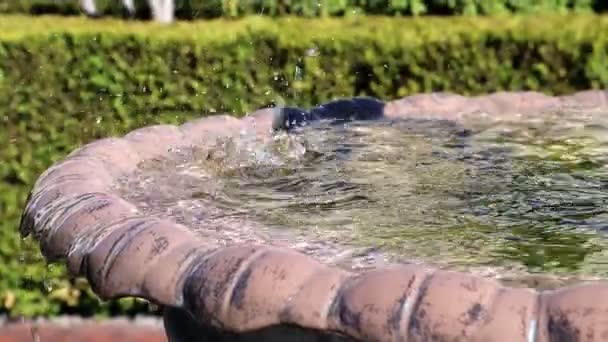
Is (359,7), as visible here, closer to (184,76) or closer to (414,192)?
(184,76)

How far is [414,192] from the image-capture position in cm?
254

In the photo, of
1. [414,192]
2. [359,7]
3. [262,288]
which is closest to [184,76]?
[359,7]

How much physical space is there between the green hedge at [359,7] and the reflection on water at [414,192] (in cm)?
278

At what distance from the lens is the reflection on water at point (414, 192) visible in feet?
6.50

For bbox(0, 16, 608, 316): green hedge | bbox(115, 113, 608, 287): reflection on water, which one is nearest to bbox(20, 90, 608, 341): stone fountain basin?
bbox(115, 113, 608, 287): reflection on water

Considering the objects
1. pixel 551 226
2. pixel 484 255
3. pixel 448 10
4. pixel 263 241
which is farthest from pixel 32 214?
pixel 448 10

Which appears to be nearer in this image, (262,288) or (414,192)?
(262,288)

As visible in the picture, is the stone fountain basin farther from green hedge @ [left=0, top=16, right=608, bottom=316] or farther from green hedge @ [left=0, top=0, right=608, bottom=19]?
green hedge @ [left=0, top=0, right=608, bottom=19]

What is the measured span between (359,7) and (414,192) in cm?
403

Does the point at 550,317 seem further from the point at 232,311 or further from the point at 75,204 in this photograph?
the point at 75,204

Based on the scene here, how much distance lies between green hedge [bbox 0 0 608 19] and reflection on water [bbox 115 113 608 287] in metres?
2.78

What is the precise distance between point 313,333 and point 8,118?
12.1 ft

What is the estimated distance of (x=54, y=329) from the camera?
203 inches

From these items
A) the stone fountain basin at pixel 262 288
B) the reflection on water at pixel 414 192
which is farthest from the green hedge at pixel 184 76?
the stone fountain basin at pixel 262 288
